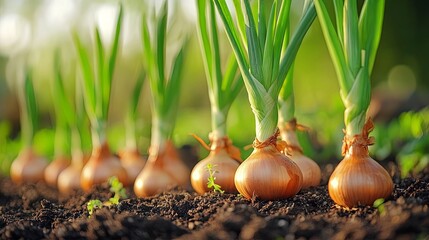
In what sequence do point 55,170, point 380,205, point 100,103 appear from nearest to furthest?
point 380,205
point 100,103
point 55,170

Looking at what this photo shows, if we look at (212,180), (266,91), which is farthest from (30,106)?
(266,91)

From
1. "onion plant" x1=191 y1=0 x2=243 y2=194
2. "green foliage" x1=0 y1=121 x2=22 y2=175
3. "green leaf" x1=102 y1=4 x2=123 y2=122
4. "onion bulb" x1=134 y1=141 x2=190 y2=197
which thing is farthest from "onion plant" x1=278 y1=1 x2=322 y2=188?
"green foliage" x1=0 y1=121 x2=22 y2=175

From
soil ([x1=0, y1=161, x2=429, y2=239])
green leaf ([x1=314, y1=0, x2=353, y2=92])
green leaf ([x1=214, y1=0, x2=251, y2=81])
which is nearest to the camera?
soil ([x1=0, y1=161, x2=429, y2=239])

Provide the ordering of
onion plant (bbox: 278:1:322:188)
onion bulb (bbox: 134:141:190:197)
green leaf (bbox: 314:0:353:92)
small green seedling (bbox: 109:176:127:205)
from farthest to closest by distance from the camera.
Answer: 1. onion bulb (bbox: 134:141:190:197)
2. onion plant (bbox: 278:1:322:188)
3. small green seedling (bbox: 109:176:127:205)
4. green leaf (bbox: 314:0:353:92)

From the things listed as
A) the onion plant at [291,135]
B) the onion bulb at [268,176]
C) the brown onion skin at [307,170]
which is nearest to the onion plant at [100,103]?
the onion plant at [291,135]

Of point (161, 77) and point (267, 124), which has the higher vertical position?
point (161, 77)

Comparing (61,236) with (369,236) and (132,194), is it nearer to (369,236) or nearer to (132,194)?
(369,236)

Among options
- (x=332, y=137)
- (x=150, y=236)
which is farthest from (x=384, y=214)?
(x=332, y=137)

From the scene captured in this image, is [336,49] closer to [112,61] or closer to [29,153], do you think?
[112,61]

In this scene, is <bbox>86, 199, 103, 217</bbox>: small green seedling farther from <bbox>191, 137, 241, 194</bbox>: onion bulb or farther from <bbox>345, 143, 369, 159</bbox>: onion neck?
<bbox>345, 143, 369, 159</bbox>: onion neck
